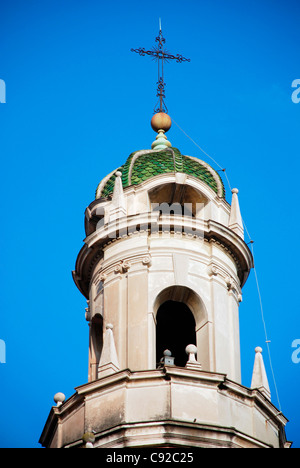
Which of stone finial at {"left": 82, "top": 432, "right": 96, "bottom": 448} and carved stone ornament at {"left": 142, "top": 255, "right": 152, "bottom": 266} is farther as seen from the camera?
carved stone ornament at {"left": 142, "top": 255, "right": 152, "bottom": 266}

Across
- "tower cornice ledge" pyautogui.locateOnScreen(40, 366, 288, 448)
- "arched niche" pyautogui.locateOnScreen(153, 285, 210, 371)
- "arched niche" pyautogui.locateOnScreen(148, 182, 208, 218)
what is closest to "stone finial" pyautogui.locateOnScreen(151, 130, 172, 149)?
"arched niche" pyautogui.locateOnScreen(148, 182, 208, 218)

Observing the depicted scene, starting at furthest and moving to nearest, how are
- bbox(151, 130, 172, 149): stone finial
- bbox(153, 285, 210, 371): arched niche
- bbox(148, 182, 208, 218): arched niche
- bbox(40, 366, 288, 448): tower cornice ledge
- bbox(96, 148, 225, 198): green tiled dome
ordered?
bbox(151, 130, 172, 149): stone finial, bbox(96, 148, 225, 198): green tiled dome, bbox(148, 182, 208, 218): arched niche, bbox(153, 285, 210, 371): arched niche, bbox(40, 366, 288, 448): tower cornice ledge

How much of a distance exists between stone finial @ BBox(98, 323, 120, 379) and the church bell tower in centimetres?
4

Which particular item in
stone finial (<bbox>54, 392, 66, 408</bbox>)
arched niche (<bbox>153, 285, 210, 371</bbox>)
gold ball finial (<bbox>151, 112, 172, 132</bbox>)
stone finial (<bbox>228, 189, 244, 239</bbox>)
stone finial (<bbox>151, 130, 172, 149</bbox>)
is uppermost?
gold ball finial (<bbox>151, 112, 172, 132</bbox>)

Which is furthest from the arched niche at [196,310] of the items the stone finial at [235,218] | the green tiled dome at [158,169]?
the green tiled dome at [158,169]

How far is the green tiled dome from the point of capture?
46750 millimetres

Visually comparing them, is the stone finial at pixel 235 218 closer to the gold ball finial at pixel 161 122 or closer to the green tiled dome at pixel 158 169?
the green tiled dome at pixel 158 169

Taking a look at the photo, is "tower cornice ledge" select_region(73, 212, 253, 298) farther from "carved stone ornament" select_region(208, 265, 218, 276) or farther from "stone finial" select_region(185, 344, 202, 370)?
"stone finial" select_region(185, 344, 202, 370)

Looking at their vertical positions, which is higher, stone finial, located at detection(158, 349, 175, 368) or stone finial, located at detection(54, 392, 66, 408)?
stone finial, located at detection(158, 349, 175, 368)

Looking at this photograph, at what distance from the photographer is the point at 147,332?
4291 centimetres

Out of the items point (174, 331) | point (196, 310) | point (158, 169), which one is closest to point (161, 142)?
point (158, 169)

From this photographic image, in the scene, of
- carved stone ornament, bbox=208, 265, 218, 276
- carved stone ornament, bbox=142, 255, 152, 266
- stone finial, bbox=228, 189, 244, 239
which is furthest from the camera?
stone finial, bbox=228, 189, 244, 239

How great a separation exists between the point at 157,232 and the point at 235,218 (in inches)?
108
